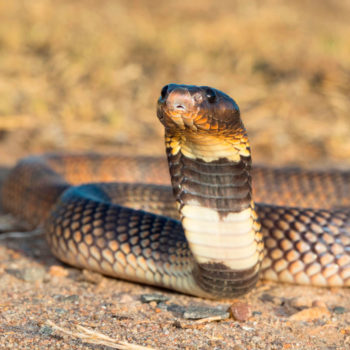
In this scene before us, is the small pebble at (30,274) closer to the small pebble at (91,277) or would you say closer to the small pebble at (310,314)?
the small pebble at (91,277)

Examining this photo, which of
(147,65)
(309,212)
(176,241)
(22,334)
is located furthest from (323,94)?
(22,334)

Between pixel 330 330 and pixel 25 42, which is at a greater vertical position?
pixel 25 42

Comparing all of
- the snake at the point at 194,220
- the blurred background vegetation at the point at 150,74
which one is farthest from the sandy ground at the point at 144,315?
the blurred background vegetation at the point at 150,74

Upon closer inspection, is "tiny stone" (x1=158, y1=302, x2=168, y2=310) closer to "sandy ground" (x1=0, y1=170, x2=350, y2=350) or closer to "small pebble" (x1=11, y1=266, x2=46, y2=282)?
"sandy ground" (x1=0, y1=170, x2=350, y2=350)

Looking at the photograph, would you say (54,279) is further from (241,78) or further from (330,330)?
(241,78)

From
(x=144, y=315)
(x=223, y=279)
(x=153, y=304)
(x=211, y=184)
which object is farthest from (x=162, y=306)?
(x=211, y=184)

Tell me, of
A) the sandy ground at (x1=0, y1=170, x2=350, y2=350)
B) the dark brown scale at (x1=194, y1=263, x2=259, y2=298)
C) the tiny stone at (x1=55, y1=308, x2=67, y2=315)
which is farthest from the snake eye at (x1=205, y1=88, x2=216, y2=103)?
the tiny stone at (x1=55, y1=308, x2=67, y2=315)
